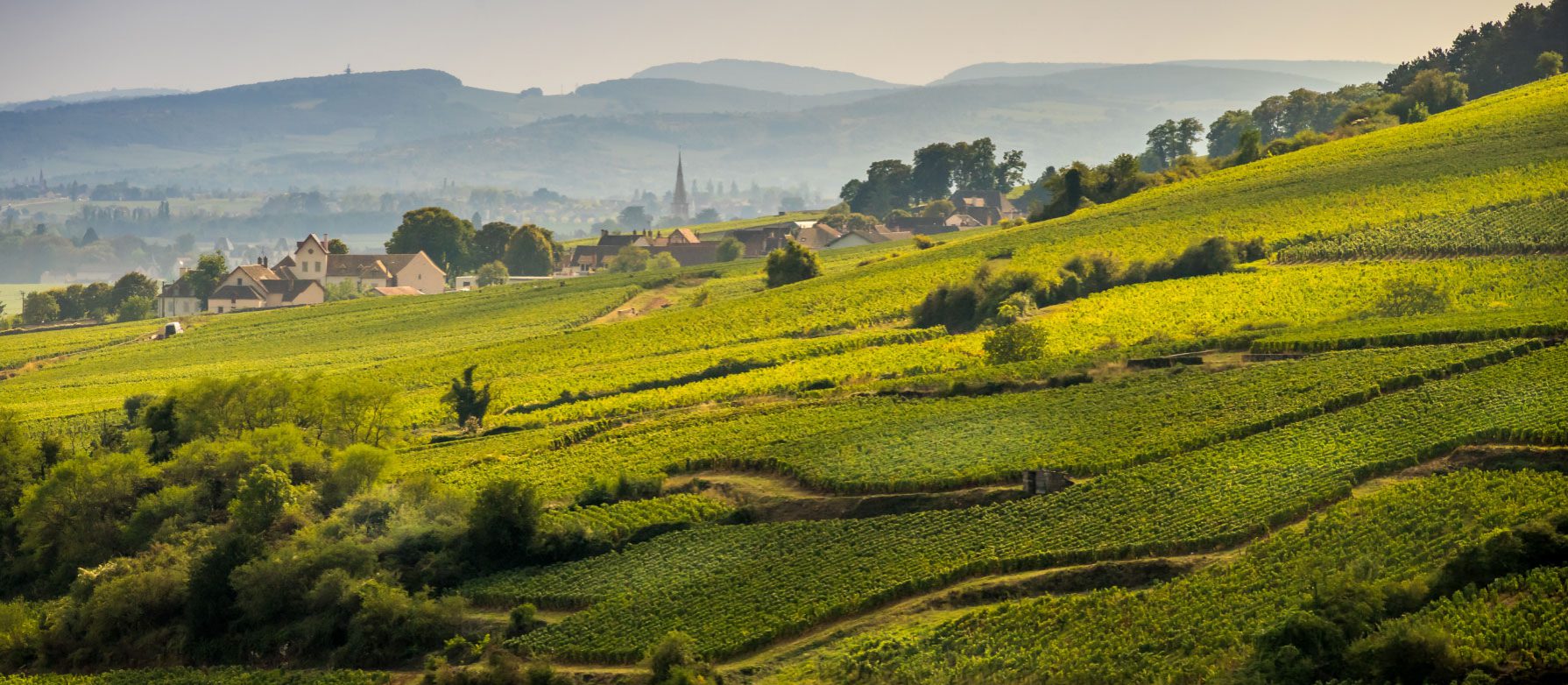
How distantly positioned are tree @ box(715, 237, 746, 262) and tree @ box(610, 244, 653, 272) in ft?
24.4

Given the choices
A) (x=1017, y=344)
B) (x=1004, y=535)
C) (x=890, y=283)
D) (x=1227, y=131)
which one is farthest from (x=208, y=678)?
(x=1227, y=131)

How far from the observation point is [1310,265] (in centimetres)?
8119

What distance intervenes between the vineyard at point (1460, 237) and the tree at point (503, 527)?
48.4m

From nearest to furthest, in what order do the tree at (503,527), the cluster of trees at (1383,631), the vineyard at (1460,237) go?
the cluster of trees at (1383,631) < the tree at (503,527) < the vineyard at (1460,237)

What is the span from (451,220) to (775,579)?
13790 cm

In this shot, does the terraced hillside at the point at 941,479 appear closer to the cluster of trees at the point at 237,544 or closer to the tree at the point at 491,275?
the cluster of trees at the point at 237,544

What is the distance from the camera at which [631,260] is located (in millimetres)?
154250

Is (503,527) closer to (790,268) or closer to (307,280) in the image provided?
(790,268)

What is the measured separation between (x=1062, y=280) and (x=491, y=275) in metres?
90.0

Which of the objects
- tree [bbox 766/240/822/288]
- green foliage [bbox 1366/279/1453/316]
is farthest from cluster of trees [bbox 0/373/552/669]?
tree [bbox 766/240/822/288]

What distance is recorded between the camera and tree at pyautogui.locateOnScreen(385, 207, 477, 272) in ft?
572

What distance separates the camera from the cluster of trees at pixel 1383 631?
3086 centimetres

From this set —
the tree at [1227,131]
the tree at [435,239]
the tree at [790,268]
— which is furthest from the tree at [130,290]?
the tree at [1227,131]

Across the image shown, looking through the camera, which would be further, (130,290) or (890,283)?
(130,290)
